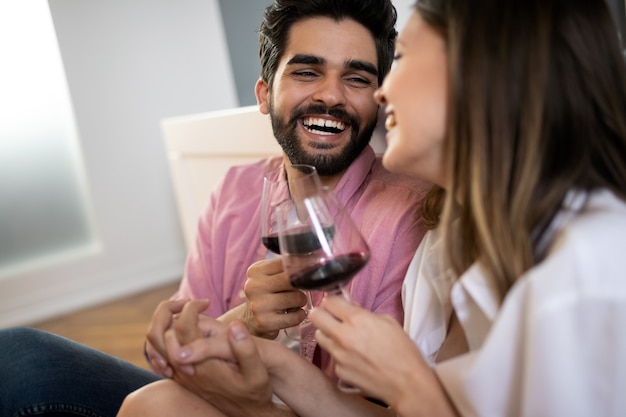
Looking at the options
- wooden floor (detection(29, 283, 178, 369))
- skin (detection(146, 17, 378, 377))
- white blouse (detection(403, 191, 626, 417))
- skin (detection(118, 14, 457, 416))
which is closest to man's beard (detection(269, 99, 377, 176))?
skin (detection(146, 17, 378, 377))

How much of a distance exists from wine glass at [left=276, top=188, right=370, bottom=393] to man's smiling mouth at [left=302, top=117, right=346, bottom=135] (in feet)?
1.54

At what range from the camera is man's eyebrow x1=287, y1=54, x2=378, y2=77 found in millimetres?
1369

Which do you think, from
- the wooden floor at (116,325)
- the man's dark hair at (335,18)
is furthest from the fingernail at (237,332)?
the wooden floor at (116,325)

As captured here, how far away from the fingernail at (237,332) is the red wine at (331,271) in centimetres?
13

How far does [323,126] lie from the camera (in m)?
1.39

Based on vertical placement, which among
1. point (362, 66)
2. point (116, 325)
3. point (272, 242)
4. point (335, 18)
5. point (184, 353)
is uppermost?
point (335, 18)

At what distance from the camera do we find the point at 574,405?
2.41 feet

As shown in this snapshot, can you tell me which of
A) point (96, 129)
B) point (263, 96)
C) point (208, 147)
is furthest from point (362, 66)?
point (96, 129)

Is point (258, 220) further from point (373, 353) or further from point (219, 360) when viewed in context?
point (373, 353)

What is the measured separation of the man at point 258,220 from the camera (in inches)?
48.2

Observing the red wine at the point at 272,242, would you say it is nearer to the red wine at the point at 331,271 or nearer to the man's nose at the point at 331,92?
the red wine at the point at 331,271

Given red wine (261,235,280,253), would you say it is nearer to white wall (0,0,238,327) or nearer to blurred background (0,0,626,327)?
blurred background (0,0,626,327)

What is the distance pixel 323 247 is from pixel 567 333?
340mm

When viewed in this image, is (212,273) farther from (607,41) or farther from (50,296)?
(50,296)
